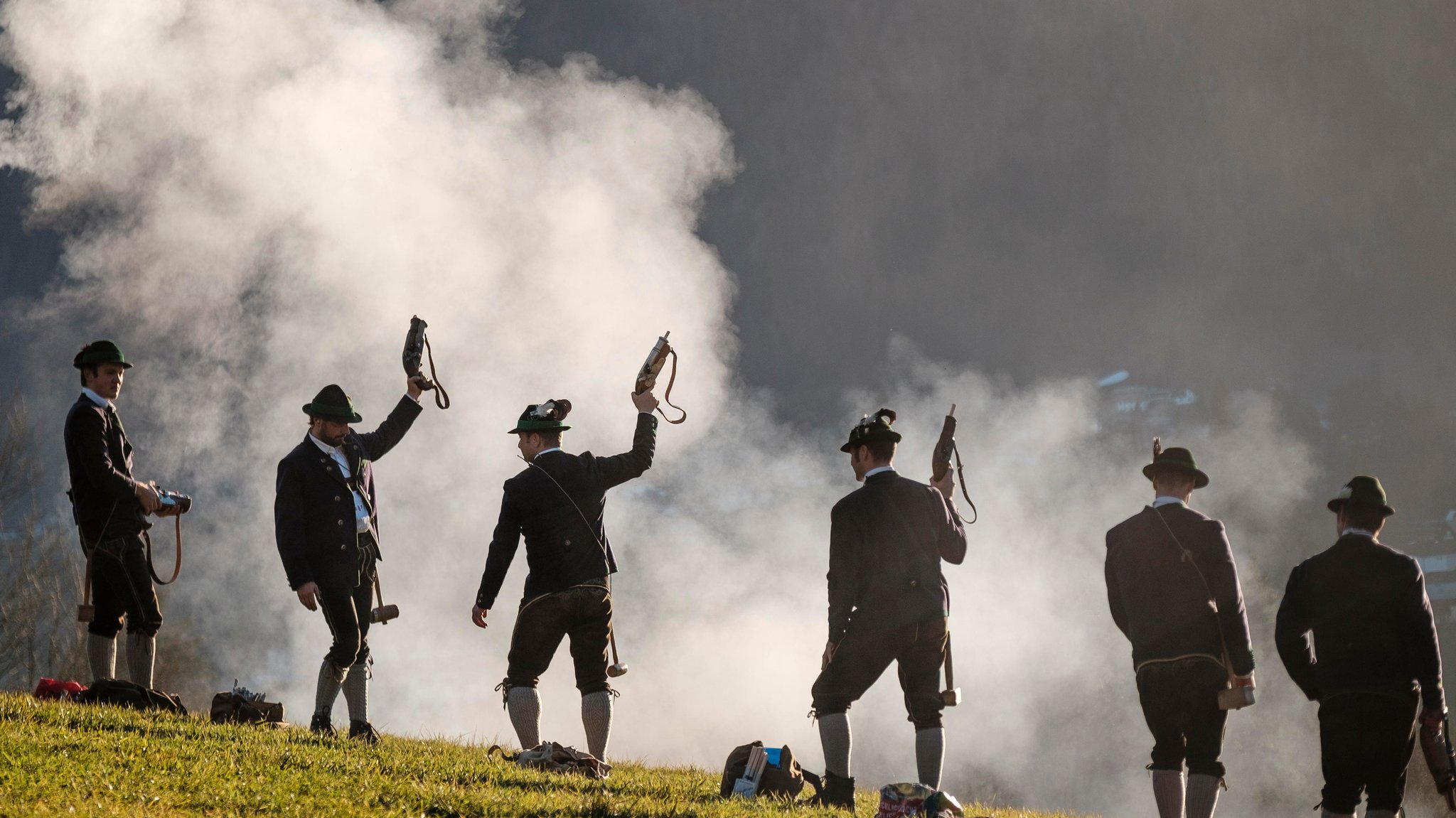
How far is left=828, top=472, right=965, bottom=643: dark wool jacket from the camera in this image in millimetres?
6613

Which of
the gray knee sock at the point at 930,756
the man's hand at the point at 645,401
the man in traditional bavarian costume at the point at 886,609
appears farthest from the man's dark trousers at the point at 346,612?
the gray knee sock at the point at 930,756

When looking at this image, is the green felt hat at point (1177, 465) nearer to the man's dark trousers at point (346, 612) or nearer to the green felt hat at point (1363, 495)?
the green felt hat at point (1363, 495)

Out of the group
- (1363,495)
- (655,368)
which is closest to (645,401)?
(655,368)

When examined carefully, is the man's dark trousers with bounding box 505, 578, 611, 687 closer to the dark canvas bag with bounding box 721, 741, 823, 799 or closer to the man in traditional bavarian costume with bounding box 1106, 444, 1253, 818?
the dark canvas bag with bounding box 721, 741, 823, 799

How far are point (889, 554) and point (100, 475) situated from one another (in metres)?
5.02

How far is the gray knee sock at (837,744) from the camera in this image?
6.63m

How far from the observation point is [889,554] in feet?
21.9

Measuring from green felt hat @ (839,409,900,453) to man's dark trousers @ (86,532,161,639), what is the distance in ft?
15.3

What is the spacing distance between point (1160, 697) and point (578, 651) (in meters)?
3.57

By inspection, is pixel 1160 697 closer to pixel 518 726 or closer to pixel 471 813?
pixel 471 813

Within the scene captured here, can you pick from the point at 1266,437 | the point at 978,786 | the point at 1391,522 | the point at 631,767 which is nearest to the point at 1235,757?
the point at 978,786

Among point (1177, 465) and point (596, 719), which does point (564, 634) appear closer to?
point (596, 719)

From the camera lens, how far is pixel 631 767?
871 centimetres

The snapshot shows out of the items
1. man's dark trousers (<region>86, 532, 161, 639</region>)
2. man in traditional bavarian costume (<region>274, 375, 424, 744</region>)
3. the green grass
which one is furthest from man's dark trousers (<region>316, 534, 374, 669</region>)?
man's dark trousers (<region>86, 532, 161, 639</region>)
